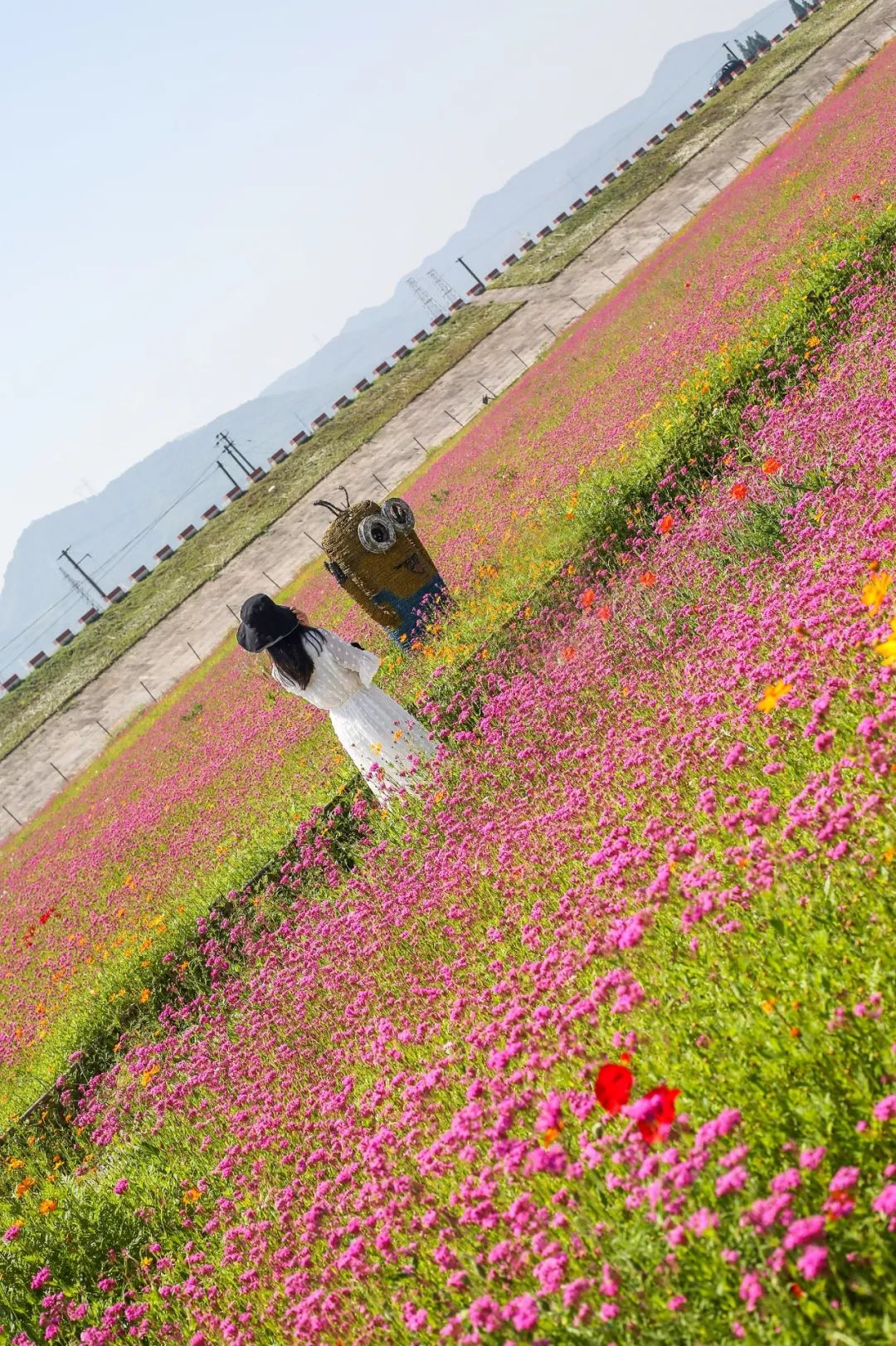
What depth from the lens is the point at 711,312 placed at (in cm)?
1836

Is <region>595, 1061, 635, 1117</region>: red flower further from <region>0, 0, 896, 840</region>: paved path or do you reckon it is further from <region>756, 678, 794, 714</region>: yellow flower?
<region>0, 0, 896, 840</region>: paved path

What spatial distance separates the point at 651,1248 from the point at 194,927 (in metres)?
8.55

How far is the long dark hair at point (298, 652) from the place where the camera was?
8.44 metres

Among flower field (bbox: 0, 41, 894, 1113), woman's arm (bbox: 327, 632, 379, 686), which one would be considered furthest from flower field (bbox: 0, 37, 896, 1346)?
woman's arm (bbox: 327, 632, 379, 686)

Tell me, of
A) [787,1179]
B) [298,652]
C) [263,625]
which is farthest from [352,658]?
[787,1179]

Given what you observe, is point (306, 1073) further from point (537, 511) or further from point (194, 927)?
point (537, 511)

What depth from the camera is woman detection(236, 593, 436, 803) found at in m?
8.30

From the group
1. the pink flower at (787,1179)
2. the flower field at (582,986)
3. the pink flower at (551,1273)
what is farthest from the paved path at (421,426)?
the pink flower at (787,1179)

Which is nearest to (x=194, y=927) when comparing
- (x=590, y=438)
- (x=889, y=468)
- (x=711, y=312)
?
(x=889, y=468)

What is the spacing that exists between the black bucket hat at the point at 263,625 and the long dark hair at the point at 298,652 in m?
0.08

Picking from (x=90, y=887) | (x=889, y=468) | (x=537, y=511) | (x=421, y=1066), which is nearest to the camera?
(x=421, y=1066)

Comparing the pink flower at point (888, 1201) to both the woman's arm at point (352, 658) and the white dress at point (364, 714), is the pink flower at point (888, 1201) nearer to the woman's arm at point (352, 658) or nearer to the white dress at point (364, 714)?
the white dress at point (364, 714)

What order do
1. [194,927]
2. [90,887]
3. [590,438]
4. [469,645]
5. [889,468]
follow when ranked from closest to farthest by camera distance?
1. [889,468]
2. [194,927]
3. [469,645]
4. [90,887]
5. [590,438]

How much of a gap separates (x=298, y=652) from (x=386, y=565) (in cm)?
508
